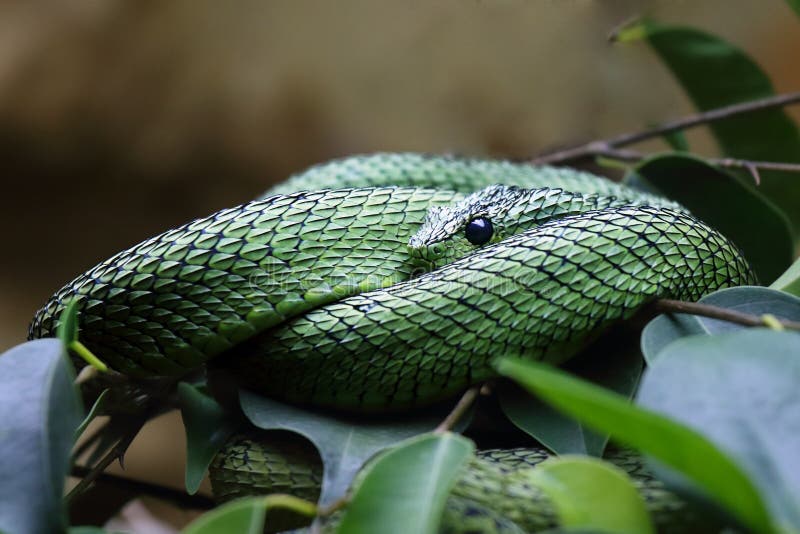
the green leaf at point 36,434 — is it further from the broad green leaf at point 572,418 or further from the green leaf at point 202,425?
the broad green leaf at point 572,418

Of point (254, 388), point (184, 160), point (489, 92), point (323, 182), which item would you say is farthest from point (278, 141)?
point (254, 388)

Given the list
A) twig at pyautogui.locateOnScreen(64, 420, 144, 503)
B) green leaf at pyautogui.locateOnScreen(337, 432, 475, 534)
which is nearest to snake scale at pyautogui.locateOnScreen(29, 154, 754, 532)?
twig at pyautogui.locateOnScreen(64, 420, 144, 503)

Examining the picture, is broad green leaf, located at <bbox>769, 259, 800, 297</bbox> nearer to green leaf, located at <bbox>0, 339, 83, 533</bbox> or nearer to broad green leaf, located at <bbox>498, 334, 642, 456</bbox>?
broad green leaf, located at <bbox>498, 334, 642, 456</bbox>

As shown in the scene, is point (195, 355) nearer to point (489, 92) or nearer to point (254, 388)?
point (254, 388)

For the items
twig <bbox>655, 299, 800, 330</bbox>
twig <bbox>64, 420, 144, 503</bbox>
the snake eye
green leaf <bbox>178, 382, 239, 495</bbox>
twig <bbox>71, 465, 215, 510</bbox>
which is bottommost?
twig <bbox>71, 465, 215, 510</bbox>

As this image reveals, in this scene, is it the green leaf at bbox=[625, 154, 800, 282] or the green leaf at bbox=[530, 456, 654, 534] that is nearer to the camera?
the green leaf at bbox=[530, 456, 654, 534]

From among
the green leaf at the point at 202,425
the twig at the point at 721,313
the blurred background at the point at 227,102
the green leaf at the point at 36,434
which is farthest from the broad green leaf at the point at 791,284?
the blurred background at the point at 227,102

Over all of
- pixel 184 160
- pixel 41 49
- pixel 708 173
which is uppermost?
pixel 41 49

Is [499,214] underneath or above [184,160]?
above
